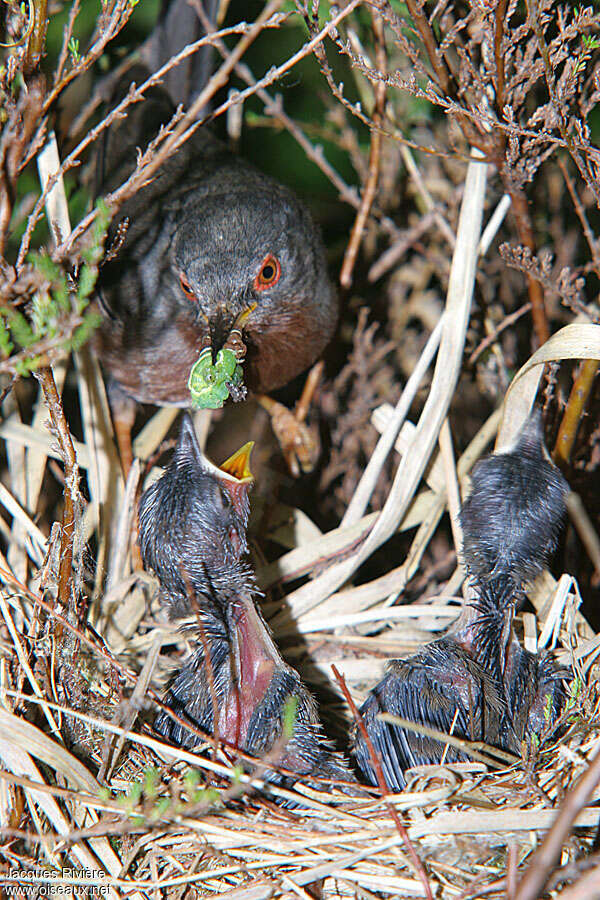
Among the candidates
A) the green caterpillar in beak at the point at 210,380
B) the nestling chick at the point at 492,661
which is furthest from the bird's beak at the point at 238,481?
the nestling chick at the point at 492,661

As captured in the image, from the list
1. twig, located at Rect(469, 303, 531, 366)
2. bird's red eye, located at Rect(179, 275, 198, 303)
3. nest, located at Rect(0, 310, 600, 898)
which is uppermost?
bird's red eye, located at Rect(179, 275, 198, 303)

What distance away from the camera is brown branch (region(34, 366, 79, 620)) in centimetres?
173

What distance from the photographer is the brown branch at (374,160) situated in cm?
247

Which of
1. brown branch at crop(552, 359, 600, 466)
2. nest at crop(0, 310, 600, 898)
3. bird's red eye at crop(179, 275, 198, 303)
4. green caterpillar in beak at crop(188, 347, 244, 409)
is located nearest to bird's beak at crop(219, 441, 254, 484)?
green caterpillar in beak at crop(188, 347, 244, 409)

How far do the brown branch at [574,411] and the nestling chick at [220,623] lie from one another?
0.91m

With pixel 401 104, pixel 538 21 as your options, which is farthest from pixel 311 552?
pixel 401 104

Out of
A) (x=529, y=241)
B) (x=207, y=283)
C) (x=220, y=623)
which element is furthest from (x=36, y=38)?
(x=220, y=623)

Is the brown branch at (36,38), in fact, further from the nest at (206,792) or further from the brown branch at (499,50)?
the brown branch at (499,50)

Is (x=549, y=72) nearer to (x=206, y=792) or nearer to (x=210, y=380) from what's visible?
(x=210, y=380)

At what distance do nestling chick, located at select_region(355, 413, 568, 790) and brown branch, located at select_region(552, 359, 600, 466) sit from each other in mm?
109

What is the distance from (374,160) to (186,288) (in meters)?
0.87

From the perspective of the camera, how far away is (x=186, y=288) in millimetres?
2461

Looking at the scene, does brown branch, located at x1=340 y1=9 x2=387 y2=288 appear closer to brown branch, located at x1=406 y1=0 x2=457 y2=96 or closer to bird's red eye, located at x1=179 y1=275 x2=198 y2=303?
brown branch, located at x1=406 y1=0 x2=457 y2=96

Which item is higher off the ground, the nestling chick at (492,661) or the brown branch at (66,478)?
the brown branch at (66,478)
